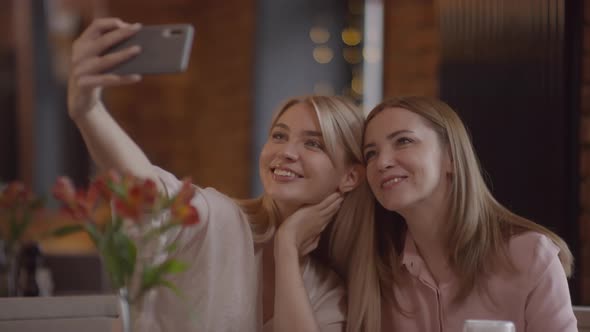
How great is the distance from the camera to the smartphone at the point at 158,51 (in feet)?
5.09

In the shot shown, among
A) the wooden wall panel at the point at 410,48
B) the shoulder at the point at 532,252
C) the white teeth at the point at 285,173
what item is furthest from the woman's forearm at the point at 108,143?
the wooden wall panel at the point at 410,48

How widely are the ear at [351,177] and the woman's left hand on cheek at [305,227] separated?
2cm

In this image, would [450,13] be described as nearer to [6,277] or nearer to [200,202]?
[200,202]

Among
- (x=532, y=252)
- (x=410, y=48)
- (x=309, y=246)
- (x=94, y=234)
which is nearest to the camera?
(x=94, y=234)

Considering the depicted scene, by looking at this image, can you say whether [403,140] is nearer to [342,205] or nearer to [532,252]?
[342,205]

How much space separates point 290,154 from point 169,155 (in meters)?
5.07

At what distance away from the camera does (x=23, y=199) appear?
2.33m

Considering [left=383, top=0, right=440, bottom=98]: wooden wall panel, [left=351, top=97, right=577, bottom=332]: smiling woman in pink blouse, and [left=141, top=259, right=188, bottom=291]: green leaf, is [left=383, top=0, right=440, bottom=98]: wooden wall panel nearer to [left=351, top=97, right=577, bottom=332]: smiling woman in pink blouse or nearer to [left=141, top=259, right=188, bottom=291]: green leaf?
[left=351, top=97, right=577, bottom=332]: smiling woman in pink blouse

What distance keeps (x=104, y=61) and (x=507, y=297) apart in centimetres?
105

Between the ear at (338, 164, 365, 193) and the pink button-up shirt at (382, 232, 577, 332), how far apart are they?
0.21 meters

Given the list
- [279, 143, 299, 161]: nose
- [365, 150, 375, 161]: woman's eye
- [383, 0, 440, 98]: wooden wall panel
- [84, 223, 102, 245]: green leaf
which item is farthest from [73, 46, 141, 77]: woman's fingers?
[383, 0, 440, 98]: wooden wall panel

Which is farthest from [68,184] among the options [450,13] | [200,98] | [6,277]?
[200,98]

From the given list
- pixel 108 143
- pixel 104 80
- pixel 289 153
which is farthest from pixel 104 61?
pixel 289 153

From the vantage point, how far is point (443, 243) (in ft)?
7.17
